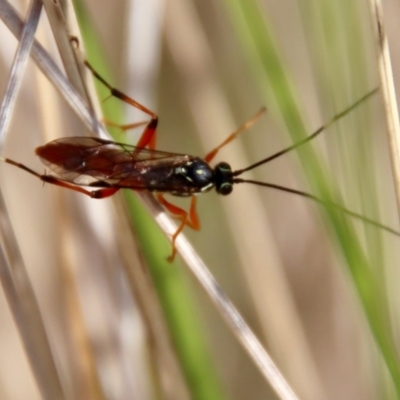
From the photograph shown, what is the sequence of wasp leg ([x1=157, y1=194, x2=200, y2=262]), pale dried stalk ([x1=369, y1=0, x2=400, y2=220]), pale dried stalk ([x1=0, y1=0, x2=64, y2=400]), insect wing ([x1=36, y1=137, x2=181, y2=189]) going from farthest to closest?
1. wasp leg ([x1=157, y1=194, x2=200, y2=262])
2. insect wing ([x1=36, y1=137, x2=181, y2=189])
3. pale dried stalk ([x1=0, y1=0, x2=64, y2=400])
4. pale dried stalk ([x1=369, y1=0, x2=400, y2=220])

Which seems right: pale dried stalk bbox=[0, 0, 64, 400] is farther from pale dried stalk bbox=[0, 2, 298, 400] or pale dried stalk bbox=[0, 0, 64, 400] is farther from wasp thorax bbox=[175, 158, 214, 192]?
wasp thorax bbox=[175, 158, 214, 192]

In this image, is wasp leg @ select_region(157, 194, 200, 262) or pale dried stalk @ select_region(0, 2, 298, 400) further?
wasp leg @ select_region(157, 194, 200, 262)

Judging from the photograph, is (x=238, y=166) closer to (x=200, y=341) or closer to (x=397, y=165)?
(x=200, y=341)

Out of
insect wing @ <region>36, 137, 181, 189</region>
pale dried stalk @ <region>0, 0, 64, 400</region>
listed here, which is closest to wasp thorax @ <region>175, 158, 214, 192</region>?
insect wing @ <region>36, 137, 181, 189</region>

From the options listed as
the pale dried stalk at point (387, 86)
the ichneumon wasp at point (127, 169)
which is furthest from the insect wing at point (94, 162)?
the pale dried stalk at point (387, 86)

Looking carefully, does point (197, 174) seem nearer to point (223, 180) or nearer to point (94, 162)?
point (223, 180)

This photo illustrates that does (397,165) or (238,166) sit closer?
(397,165)

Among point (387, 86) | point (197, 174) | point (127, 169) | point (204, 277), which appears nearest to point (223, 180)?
point (197, 174)

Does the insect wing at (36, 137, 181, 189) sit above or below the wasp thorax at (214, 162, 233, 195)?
above

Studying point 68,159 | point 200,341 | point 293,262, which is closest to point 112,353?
point 200,341
